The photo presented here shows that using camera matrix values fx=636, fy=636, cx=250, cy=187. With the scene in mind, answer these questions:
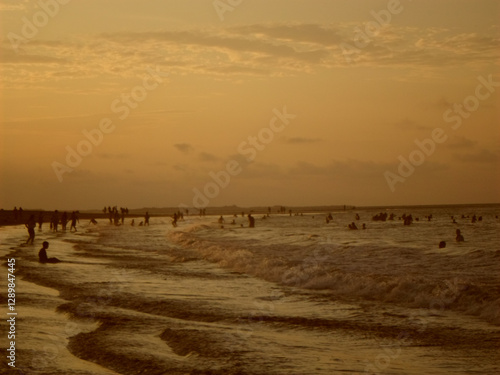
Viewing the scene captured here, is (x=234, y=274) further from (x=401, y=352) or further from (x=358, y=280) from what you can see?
(x=401, y=352)

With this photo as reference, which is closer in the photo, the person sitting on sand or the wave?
the wave

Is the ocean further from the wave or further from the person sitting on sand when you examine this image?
the person sitting on sand

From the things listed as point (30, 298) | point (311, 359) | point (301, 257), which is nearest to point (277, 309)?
point (311, 359)

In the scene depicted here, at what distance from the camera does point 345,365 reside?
10.7 metres

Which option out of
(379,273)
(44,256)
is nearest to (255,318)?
(379,273)

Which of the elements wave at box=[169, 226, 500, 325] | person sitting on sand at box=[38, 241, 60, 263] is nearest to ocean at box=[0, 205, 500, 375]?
wave at box=[169, 226, 500, 325]

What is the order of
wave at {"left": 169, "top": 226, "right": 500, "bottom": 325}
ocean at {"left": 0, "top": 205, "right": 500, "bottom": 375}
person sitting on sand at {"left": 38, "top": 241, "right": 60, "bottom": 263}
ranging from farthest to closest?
person sitting on sand at {"left": 38, "top": 241, "right": 60, "bottom": 263}, wave at {"left": 169, "top": 226, "right": 500, "bottom": 325}, ocean at {"left": 0, "top": 205, "right": 500, "bottom": 375}

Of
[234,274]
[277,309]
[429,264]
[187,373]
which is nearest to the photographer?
[187,373]

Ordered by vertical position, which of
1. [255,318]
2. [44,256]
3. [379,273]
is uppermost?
[379,273]

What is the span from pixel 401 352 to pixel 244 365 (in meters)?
3.11

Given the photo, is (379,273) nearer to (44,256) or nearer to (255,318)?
(255,318)

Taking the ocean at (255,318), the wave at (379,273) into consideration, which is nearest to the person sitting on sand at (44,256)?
the ocean at (255,318)

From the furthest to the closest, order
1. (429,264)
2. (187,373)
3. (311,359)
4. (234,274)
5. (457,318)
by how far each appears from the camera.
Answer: (429,264) < (234,274) < (457,318) < (311,359) < (187,373)

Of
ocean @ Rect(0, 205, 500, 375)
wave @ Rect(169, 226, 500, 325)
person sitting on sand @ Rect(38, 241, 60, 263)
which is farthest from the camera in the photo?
person sitting on sand @ Rect(38, 241, 60, 263)
